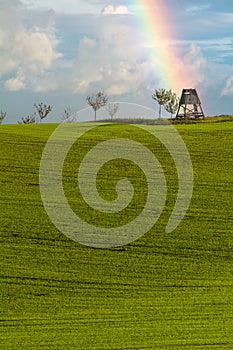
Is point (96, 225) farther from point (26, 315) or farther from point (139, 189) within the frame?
point (26, 315)

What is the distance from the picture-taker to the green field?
11289 millimetres

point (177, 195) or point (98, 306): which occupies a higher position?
point (177, 195)

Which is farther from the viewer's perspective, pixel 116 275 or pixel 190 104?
pixel 190 104

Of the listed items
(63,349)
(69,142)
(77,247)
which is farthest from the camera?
(69,142)

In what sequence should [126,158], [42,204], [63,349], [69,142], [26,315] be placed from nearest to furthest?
[63,349] → [26,315] → [42,204] → [126,158] → [69,142]

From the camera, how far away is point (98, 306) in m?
13.1

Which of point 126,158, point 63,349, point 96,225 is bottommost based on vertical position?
point 63,349

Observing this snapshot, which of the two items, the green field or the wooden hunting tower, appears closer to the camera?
the green field

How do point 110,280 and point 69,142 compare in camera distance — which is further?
point 69,142

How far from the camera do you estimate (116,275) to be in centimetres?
1475

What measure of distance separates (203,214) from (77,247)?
13.0 feet

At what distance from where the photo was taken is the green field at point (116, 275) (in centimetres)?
1129

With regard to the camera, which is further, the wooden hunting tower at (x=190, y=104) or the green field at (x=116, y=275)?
the wooden hunting tower at (x=190, y=104)

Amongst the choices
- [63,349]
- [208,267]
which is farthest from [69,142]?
[63,349]
